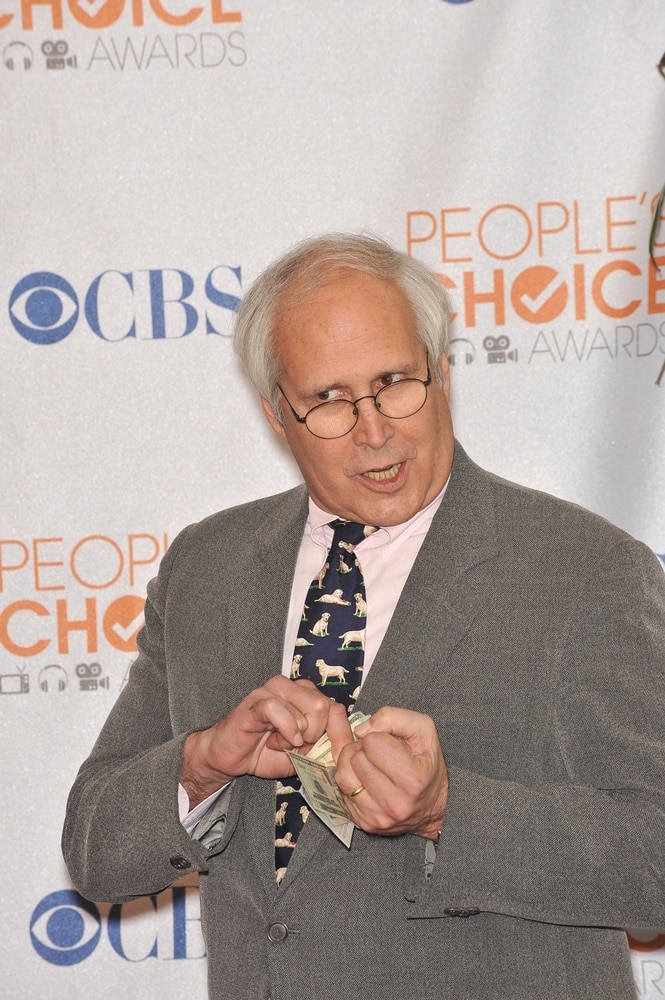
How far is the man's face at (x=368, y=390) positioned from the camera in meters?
2.05

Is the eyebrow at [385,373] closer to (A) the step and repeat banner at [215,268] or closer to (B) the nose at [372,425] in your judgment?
(B) the nose at [372,425]

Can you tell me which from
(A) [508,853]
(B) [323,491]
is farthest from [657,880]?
(B) [323,491]

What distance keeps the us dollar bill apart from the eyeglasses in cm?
54

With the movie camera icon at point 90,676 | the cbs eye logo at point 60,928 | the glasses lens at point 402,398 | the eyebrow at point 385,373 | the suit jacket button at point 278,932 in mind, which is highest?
the eyebrow at point 385,373

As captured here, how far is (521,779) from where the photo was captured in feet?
6.20

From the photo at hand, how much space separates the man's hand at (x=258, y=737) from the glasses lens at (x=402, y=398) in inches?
18.9

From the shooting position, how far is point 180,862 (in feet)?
6.45

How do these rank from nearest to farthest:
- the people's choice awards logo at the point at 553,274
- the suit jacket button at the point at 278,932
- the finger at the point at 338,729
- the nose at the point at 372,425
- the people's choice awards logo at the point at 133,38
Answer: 1. the finger at the point at 338,729
2. the suit jacket button at the point at 278,932
3. the nose at the point at 372,425
4. the people's choice awards logo at the point at 553,274
5. the people's choice awards logo at the point at 133,38

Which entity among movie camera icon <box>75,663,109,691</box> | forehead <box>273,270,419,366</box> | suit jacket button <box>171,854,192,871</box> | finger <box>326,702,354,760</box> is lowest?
suit jacket button <box>171,854,192,871</box>

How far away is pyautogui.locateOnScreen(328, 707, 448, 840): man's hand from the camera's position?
1646mm

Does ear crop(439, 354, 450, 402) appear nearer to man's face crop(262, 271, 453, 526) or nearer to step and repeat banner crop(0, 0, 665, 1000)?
man's face crop(262, 271, 453, 526)

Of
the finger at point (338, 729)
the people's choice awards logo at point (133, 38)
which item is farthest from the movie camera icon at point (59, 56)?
the finger at point (338, 729)

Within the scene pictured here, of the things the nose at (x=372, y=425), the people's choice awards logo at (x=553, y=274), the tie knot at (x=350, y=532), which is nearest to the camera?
the nose at (x=372, y=425)

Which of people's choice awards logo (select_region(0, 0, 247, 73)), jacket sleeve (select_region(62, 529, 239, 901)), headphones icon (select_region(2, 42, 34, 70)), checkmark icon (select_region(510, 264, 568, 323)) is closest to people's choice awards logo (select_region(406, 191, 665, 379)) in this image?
checkmark icon (select_region(510, 264, 568, 323))
